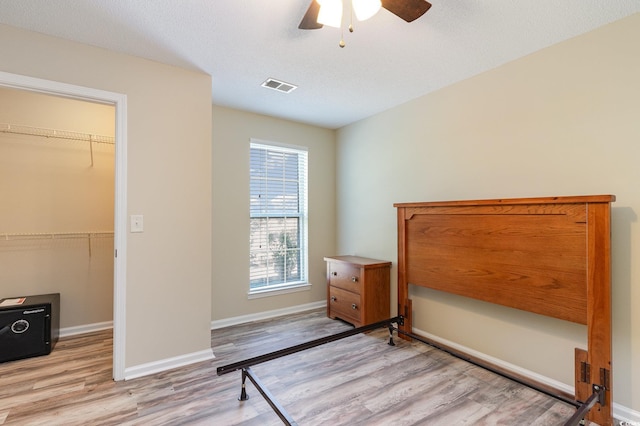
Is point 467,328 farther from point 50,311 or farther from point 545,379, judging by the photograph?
point 50,311

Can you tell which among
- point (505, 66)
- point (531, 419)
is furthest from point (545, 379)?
point (505, 66)

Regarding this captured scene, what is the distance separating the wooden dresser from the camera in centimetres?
325

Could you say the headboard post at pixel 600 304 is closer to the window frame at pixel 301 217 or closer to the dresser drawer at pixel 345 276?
the dresser drawer at pixel 345 276

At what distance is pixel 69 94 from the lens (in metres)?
2.15

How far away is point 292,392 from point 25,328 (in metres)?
2.35

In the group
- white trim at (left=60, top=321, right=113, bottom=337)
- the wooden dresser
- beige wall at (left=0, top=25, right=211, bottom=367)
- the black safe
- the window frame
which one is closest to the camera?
beige wall at (left=0, top=25, right=211, bottom=367)

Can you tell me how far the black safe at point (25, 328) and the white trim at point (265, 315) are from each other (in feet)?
4.60

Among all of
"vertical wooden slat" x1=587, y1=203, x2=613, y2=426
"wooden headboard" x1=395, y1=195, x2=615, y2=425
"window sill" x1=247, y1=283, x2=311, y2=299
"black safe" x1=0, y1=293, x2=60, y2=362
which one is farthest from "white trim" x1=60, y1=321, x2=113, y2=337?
"vertical wooden slat" x1=587, y1=203, x2=613, y2=426

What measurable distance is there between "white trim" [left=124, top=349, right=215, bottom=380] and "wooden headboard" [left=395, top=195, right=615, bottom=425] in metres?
1.99

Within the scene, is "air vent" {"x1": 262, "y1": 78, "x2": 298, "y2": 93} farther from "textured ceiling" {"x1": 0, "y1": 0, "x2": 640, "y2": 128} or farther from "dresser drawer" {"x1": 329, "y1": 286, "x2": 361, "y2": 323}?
"dresser drawer" {"x1": 329, "y1": 286, "x2": 361, "y2": 323}

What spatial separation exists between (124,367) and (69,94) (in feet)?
6.55

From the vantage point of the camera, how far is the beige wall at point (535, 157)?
1.89m

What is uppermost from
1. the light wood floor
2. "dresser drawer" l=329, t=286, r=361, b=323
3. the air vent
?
the air vent

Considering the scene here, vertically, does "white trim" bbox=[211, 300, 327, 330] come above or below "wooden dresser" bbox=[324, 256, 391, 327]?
below
